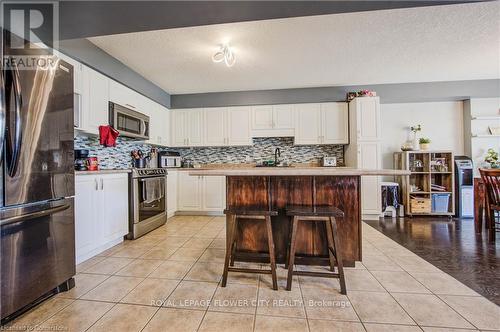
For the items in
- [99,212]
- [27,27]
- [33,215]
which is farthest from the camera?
[99,212]

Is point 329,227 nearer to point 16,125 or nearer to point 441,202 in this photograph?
point 16,125

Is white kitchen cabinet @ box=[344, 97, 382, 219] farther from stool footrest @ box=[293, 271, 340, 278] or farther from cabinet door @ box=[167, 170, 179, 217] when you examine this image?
cabinet door @ box=[167, 170, 179, 217]

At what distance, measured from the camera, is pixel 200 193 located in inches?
172

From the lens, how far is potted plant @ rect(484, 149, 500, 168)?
395cm

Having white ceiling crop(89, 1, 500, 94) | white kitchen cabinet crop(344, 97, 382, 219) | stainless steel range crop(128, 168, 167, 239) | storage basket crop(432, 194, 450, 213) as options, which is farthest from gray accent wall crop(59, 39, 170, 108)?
storage basket crop(432, 194, 450, 213)

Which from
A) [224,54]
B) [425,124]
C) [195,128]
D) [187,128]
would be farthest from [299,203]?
[425,124]

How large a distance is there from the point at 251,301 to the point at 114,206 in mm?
2041

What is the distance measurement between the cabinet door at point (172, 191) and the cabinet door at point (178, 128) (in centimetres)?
65

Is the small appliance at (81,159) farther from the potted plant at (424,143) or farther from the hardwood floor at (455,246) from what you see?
the potted plant at (424,143)

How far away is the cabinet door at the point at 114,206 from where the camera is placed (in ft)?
8.40

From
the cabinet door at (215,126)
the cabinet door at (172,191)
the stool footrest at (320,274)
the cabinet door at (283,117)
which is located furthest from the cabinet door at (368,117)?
the cabinet door at (172,191)

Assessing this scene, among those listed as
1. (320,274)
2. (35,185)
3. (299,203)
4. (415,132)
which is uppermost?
(415,132)

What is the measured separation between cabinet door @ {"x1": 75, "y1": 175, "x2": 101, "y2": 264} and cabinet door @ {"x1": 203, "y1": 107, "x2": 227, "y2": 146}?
235 cm

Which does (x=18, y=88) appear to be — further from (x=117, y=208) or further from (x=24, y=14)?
(x=117, y=208)
